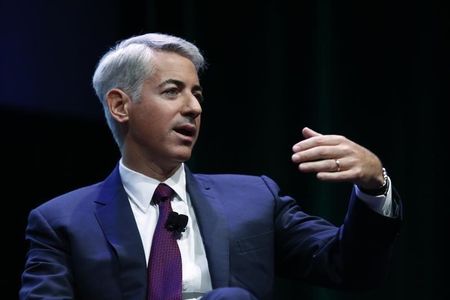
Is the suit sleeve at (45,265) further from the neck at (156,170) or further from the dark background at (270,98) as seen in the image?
the dark background at (270,98)

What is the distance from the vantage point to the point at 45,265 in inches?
64.9

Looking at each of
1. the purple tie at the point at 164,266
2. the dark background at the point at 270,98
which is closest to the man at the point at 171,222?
the purple tie at the point at 164,266

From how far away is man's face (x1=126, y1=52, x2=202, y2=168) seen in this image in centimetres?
175

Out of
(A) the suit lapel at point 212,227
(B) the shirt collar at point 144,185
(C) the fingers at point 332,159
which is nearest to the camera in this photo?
(C) the fingers at point 332,159

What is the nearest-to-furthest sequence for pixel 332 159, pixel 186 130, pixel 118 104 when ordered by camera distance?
pixel 332 159
pixel 186 130
pixel 118 104

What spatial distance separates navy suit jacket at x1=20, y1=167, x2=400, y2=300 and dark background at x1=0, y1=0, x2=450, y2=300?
668mm

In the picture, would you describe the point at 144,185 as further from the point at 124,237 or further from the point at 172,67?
the point at 172,67

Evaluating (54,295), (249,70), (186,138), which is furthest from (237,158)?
(54,295)

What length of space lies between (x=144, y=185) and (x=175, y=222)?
143 mm

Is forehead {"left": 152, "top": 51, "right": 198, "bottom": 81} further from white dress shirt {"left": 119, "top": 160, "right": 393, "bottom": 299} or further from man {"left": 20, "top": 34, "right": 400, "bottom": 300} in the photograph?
white dress shirt {"left": 119, "top": 160, "right": 393, "bottom": 299}

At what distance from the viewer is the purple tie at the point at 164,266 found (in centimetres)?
162

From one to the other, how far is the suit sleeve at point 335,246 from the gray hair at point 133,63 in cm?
38

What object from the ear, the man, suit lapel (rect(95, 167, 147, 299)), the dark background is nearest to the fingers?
the man

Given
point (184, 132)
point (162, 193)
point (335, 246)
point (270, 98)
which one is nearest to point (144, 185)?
point (162, 193)
